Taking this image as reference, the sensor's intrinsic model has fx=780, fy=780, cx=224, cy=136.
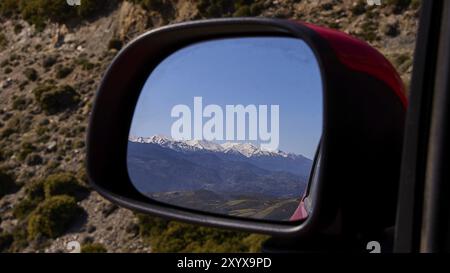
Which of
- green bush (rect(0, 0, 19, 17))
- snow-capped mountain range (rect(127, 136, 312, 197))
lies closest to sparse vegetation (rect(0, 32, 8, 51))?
green bush (rect(0, 0, 19, 17))

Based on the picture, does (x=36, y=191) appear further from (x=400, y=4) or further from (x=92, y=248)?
(x=400, y=4)

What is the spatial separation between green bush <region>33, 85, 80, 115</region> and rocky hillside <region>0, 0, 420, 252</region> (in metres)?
0.03

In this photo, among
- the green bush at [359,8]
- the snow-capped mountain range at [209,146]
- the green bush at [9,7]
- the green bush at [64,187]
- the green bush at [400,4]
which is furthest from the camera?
the green bush at [9,7]

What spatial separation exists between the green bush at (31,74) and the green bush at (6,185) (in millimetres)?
5805

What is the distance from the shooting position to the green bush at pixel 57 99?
26.4m

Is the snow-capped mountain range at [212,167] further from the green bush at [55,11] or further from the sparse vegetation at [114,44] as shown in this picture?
the green bush at [55,11]

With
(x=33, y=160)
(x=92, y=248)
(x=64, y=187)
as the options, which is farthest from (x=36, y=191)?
(x=92, y=248)

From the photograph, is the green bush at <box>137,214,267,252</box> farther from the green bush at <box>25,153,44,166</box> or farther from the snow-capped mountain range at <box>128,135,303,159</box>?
the snow-capped mountain range at <box>128,135,303,159</box>

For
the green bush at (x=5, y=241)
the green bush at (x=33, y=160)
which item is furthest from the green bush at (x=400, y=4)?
the green bush at (x=5, y=241)

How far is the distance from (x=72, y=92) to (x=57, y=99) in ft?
1.84

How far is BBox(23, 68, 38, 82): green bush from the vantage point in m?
28.2
